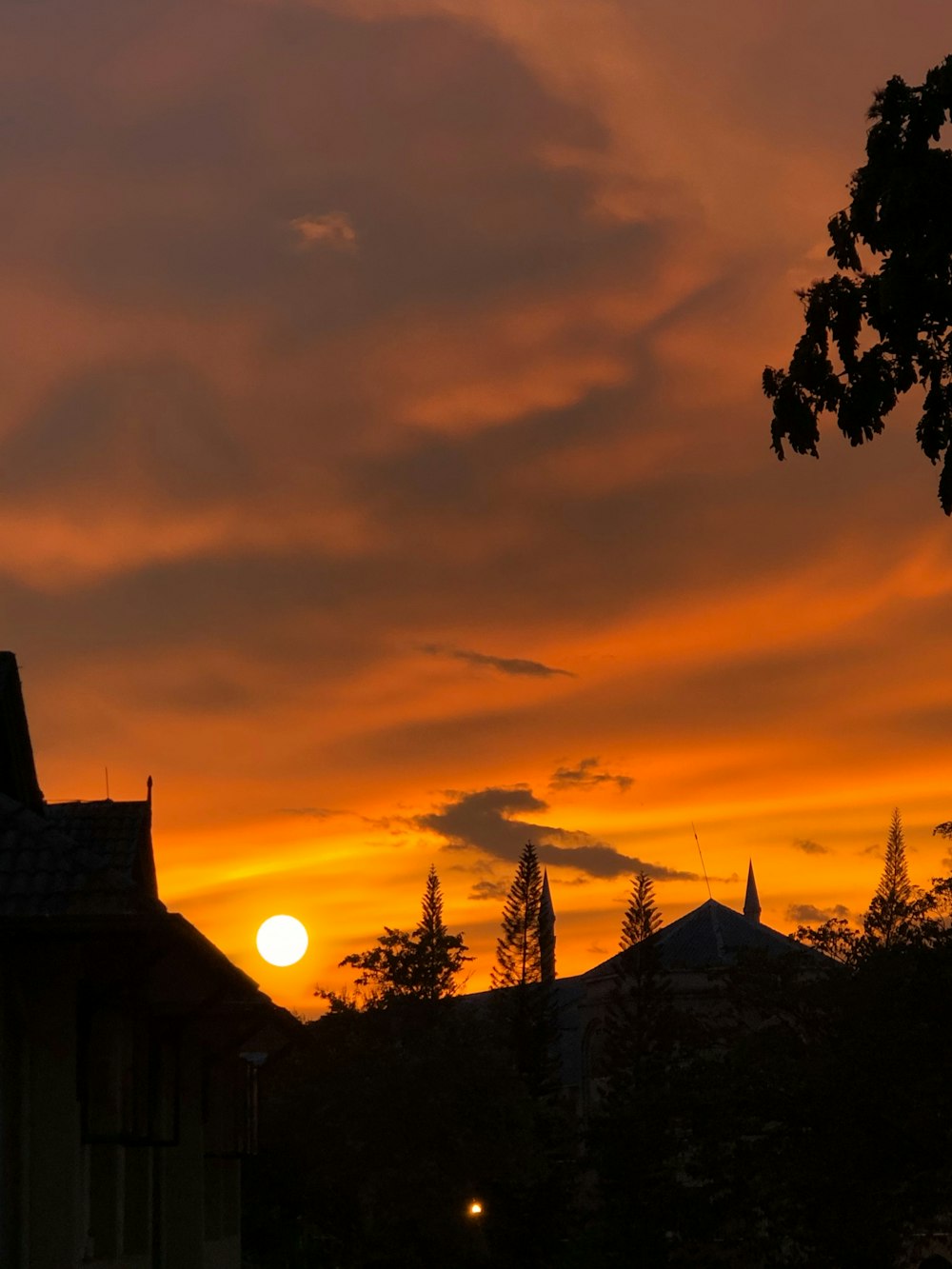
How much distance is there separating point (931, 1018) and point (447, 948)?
33860 mm

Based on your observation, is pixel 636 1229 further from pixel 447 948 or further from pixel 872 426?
pixel 872 426

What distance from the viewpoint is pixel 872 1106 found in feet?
143

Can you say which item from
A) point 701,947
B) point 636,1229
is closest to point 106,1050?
point 636,1229

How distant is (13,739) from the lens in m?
15.2

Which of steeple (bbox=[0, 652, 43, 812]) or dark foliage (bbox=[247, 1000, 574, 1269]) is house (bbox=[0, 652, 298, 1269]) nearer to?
steeple (bbox=[0, 652, 43, 812])

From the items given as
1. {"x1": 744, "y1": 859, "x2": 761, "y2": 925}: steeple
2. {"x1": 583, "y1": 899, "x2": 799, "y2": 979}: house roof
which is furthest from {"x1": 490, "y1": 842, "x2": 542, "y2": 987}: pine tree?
{"x1": 744, "y1": 859, "x2": 761, "y2": 925}: steeple

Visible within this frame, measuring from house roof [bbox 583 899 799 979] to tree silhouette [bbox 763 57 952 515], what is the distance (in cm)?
10284

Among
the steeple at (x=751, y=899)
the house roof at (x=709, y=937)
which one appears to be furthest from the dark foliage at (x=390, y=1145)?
the steeple at (x=751, y=899)

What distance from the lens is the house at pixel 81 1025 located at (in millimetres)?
11844

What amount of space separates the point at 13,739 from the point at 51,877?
3560 mm

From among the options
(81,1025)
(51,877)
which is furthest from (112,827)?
(51,877)

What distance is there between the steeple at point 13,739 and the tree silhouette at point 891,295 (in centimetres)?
661

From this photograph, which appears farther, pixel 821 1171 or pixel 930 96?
pixel 821 1171

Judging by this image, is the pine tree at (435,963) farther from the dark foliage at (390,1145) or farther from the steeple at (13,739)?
the steeple at (13,739)
